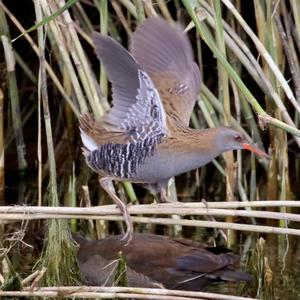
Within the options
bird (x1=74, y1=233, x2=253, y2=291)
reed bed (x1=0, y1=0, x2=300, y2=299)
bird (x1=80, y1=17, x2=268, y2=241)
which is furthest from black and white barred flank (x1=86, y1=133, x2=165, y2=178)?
bird (x1=74, y1=233, x2=253, y2=291)

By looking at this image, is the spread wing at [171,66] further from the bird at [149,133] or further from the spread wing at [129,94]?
the spread wing at [129,94]

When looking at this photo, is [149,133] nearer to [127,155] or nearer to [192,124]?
[127,155]

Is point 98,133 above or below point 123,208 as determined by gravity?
above

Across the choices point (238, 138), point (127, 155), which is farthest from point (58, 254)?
point (238, 138)

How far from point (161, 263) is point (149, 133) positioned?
580mm

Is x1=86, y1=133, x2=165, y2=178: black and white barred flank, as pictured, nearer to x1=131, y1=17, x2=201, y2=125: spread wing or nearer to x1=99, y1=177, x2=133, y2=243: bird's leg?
x1=99, y1=177, x2=133, y2=243: bird's leg

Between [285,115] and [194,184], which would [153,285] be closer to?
[285,115]

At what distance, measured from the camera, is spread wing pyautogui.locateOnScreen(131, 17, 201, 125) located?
12.5 feet

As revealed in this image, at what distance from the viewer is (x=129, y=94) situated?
3715 millimetres

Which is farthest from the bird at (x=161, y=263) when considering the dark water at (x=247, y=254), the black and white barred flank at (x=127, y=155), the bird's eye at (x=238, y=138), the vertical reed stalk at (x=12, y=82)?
the vertical reed stalk at (x=12, y=82)

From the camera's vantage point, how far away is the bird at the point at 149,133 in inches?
147

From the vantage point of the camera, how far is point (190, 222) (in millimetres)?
3434

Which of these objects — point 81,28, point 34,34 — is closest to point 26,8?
A: point 34,34

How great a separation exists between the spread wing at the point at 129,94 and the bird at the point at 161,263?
0.54 m
